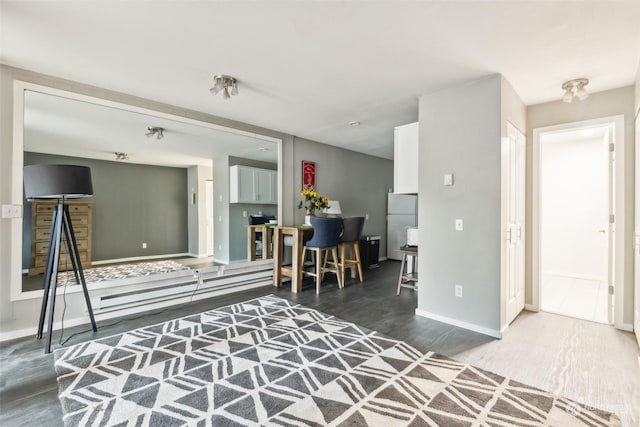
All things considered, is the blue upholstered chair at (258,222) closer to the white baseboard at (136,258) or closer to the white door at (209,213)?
the white door at (209,213)

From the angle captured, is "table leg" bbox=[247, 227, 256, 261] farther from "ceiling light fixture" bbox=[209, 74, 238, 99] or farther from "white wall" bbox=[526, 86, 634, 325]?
"white wall" bbox=[526, 86, 634, 325]

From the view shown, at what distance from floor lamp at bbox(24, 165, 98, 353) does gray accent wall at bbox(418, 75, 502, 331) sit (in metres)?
3.10

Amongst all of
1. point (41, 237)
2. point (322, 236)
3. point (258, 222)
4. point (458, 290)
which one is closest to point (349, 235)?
point (322, 236)

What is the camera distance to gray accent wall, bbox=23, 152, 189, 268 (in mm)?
3094

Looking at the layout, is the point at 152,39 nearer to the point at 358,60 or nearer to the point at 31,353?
the point at 358,60

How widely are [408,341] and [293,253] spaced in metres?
2.06

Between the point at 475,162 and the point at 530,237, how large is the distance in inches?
52.3

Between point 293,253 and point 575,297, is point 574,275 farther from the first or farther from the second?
point 293,253

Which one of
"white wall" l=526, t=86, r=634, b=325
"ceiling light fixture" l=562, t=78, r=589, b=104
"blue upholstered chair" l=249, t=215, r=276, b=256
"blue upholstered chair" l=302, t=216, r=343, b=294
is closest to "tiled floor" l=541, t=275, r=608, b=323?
"white wall" l=526, t=86, r=634, b=325

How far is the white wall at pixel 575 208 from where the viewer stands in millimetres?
4539

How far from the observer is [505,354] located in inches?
89.9

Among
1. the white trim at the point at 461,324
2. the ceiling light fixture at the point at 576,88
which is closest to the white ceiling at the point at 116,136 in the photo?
the white trim at the point at 461,324

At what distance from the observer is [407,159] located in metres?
3.42

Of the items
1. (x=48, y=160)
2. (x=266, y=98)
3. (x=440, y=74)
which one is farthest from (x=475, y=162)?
(x=48, y=160)
